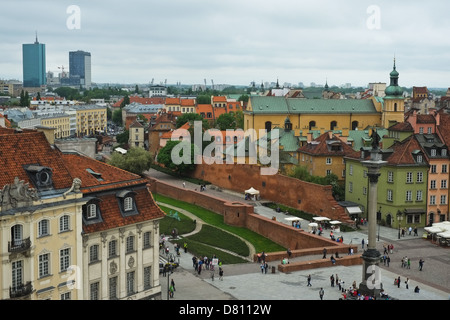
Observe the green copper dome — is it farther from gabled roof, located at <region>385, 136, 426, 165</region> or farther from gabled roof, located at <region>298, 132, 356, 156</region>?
gabled roof, located at <region>385, 136, 426, 165</region>

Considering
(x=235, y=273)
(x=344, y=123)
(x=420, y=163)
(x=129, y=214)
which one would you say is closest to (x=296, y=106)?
(x=344, y=123)

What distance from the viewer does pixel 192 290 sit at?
33.9m

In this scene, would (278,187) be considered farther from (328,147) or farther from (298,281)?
(298,281)

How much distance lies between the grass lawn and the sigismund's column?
1593 cm

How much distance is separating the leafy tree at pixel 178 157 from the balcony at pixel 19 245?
53.6m

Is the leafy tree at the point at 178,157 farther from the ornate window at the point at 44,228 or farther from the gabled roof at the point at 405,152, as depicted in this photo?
the ornate window at the point at 44,228

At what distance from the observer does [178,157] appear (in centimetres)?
7938

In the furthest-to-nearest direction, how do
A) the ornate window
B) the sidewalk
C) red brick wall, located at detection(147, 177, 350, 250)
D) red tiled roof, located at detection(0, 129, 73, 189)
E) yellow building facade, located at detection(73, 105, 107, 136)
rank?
yellow building facade, located at detection(73, 105, 107, 136)
red brick wall, located at detection(147, 177, 350, 250)
the sidewalk
red tiled roof, located at detection(0, 129, 73, 189)
the ornate window

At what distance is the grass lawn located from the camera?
48250mm

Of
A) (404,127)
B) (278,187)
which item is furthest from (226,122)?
(404,127)

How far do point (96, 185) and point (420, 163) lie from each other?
32.9 meters

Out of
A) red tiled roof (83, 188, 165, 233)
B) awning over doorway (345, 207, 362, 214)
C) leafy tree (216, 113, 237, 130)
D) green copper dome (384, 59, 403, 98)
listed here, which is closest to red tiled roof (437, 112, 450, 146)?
awning over doorway (345, 207, 362, 214)

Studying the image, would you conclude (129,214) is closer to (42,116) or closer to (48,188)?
(48,188)

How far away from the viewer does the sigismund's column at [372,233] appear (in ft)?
103
